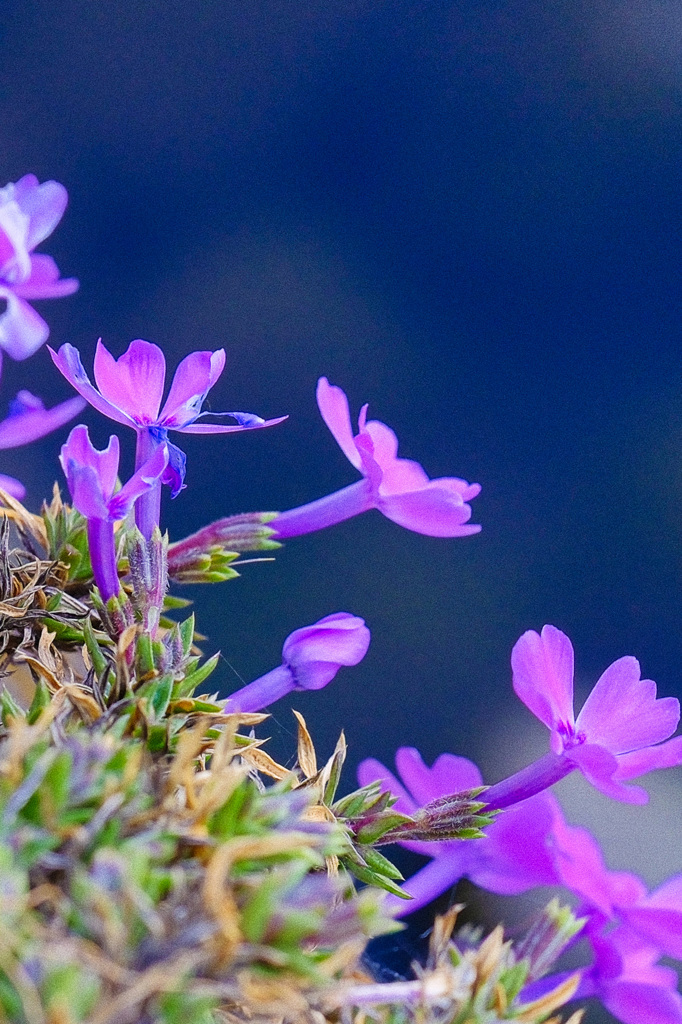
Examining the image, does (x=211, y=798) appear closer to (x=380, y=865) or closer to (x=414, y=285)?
(x=380, y=865)

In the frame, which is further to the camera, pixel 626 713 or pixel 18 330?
pixel 626 713

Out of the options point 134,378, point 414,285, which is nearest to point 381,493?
point 134,378

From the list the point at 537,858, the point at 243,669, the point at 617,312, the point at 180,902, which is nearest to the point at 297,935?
the point at 180,902

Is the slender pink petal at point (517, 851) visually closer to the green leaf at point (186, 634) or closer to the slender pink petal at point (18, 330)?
the green leaf at point (186, 634)

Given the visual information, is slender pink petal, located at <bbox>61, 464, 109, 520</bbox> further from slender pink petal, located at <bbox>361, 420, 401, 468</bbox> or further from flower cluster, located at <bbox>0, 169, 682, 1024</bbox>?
slender pink petal, located at <bbox>361, 420, 401, 468</bbox>

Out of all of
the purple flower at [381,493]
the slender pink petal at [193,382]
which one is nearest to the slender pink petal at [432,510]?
the purple flower at [381,493]

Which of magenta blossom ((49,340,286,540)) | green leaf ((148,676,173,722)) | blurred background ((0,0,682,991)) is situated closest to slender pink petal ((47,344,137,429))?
magenta blossom ((49,340,286,540))
